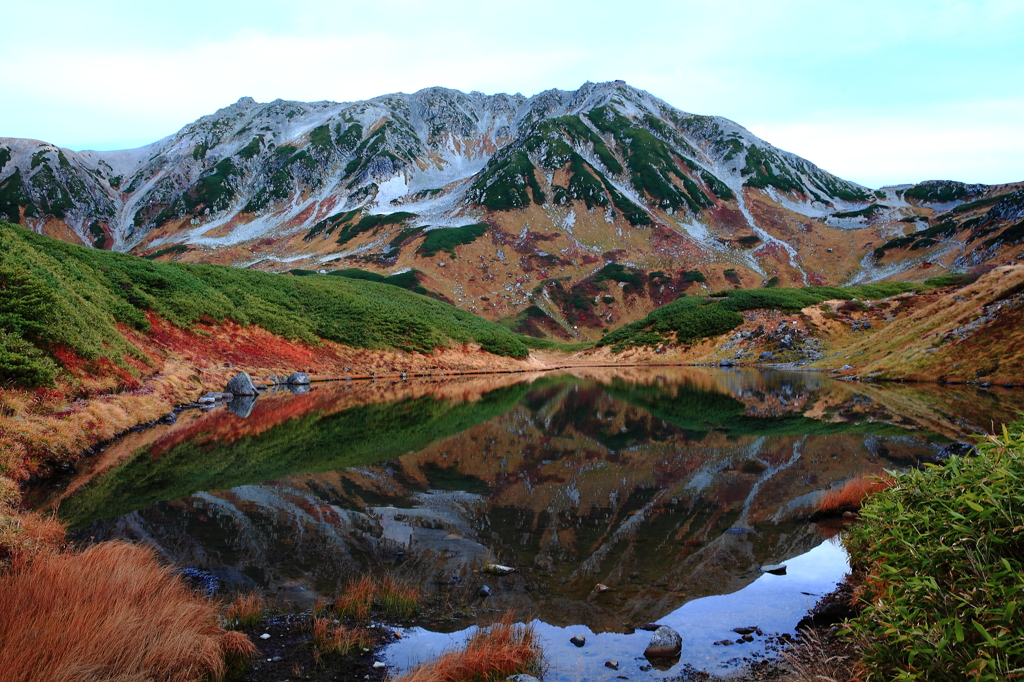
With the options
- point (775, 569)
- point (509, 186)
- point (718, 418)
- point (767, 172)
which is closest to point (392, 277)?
point (509, 186)

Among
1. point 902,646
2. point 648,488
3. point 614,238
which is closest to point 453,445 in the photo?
point 648,488

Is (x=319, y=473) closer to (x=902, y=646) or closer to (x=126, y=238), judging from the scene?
(x=902, y=646)

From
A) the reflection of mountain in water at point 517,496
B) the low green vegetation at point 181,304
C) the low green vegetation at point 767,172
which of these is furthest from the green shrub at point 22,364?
the low green vegetation at point 767,172

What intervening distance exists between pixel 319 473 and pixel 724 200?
17015 centimetres

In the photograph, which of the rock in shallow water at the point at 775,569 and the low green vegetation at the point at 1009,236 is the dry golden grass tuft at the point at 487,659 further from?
the low green vegetation at the point at 1009,236

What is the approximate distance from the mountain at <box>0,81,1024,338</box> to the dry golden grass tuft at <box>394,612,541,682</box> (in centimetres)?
9964

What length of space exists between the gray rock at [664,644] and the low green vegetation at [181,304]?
19.1 meters

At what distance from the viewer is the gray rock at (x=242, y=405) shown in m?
26.4

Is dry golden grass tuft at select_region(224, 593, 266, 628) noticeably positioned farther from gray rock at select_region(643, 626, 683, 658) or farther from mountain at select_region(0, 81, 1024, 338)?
mountain at select_region(0, 81, 1024, 338)

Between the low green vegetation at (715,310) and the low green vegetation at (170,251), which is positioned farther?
the low green vegetation at (170,251)

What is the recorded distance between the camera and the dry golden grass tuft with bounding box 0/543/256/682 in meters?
4.32

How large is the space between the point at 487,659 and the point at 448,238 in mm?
125874

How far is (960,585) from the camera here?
3771 millimetres

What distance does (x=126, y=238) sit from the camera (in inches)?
7279
